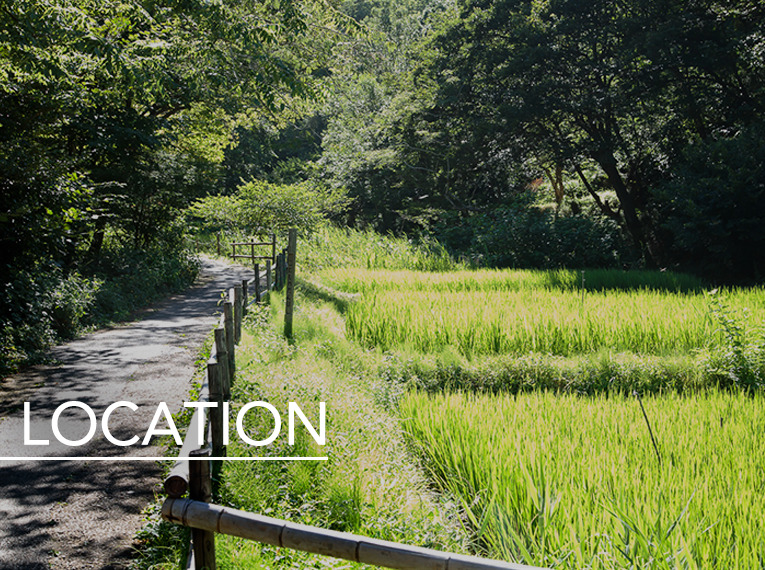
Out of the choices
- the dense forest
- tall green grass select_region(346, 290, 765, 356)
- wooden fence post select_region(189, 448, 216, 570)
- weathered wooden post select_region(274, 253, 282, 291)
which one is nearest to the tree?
the dense forest

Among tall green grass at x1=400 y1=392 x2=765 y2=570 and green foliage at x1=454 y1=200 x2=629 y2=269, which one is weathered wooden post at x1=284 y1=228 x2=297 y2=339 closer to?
tall green grass at x1=400 y1=392 x2=765 y2=570

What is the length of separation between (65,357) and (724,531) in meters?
8.63

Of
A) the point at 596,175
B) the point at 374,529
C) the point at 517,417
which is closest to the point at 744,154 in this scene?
the point at 596,175

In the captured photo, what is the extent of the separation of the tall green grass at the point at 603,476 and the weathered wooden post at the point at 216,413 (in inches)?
68.5

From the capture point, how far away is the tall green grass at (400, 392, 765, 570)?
3.23m

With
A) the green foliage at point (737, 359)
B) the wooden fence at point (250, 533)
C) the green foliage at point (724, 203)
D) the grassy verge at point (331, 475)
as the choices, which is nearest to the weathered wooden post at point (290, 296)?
the grassy verge at point (331, 475)

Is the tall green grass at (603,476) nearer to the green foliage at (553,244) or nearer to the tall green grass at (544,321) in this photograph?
the tall green grass at (544,321)

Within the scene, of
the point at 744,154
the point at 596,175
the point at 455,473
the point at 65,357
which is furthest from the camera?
the point at 596,175

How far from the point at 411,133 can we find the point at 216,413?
68.9 ft

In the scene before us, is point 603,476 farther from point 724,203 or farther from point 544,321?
point 724,203

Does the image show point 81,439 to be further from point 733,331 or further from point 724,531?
point 733,331

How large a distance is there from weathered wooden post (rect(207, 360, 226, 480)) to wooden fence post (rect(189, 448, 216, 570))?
4.16ft

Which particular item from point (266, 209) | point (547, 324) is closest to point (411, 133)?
point (266, 209)

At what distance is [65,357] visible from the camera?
893 centimetres
